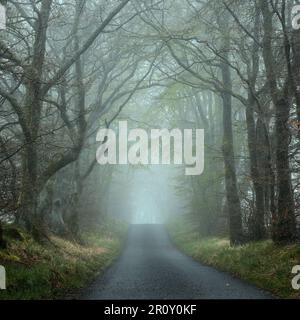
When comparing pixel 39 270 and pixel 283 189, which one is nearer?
pixel 39 270

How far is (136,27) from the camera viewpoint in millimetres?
22781

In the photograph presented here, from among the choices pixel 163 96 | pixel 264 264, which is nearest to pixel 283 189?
pixel 264 264

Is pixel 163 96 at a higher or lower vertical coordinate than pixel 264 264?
higher

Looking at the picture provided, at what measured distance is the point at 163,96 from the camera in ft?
72.5

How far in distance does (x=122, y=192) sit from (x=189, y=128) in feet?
92.0

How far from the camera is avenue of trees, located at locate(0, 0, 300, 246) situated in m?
13.3

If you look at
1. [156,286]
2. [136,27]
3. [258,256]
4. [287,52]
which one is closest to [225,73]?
[136,27]

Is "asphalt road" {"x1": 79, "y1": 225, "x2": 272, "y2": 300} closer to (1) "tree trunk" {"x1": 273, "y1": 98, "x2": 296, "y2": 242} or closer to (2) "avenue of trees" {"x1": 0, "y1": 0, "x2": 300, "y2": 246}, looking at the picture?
(1) "tree trunk" {"x1": 273, "y1": 98, "x2": 296, "y2": 242}

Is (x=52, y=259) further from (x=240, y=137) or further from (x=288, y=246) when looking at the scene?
(x=240, y=137)

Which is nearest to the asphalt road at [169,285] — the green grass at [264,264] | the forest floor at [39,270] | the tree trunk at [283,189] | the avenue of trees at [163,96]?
the green grass at [264,264]

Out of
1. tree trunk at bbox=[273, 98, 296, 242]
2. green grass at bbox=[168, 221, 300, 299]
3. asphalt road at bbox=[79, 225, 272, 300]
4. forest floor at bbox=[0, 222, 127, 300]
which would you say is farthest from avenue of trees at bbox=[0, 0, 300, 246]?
asphalt road at bbox=[79, 225, 272, 300]

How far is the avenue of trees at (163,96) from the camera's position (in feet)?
43.5

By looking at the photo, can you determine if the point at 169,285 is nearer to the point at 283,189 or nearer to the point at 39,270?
the point at 39,270

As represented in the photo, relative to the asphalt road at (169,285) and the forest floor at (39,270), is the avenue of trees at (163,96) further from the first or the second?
the asphalt road at (169,285)
